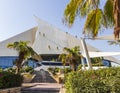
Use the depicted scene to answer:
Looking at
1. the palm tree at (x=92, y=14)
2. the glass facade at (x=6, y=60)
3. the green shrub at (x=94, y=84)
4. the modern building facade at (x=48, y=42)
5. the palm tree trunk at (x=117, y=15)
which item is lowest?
the green shrub at (x=94, y=84)

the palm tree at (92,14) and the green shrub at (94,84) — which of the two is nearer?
the green shrub at (94,84)

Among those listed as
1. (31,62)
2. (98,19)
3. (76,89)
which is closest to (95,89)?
(76,89)

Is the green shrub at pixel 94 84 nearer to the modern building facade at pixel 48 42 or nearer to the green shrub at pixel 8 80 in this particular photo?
the green shrub at pixel 8 80

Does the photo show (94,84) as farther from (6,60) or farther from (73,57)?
(6,60)

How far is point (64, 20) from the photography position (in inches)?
357

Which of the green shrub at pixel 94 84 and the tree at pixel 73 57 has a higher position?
the tree at pixel 73 57

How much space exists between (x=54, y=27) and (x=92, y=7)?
51.1m

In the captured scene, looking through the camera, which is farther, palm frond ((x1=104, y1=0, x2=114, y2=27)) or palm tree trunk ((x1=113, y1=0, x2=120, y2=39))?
palm frond ((x1=104, y1=0, x2=114, y2=27))

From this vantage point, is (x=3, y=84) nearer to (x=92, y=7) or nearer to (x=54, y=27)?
(x=92, y=7)

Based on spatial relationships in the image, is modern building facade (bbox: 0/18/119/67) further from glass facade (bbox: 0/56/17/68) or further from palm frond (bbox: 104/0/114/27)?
palm frond (bbox: 104/0/114/27)

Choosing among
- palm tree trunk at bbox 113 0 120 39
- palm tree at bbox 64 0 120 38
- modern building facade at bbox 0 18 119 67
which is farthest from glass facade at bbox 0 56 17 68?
palm tree trunk at bbox 113 0 120 39

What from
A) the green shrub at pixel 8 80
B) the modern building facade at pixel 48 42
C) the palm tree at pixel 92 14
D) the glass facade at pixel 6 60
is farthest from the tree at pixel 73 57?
the glass facade at pixel 6 60

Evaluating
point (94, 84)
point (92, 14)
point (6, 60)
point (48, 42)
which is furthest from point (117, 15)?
point (6, 60)

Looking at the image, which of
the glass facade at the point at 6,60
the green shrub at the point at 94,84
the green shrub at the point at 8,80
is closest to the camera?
the green shrub at the point at 94,84
